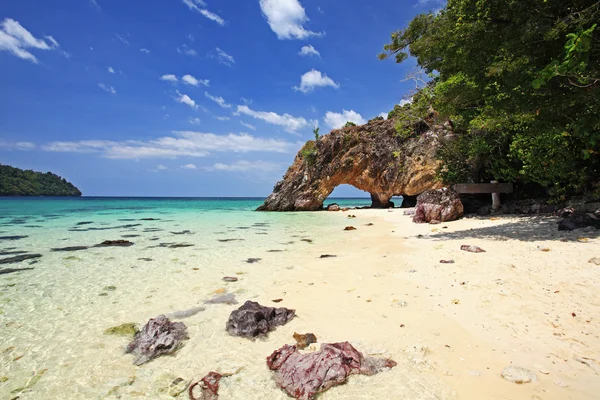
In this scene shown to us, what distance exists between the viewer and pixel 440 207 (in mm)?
15844

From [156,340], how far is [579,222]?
12086 millimetres

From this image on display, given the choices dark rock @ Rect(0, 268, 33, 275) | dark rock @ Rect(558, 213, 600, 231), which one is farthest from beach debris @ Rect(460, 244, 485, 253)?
dark rock @ Rect(0, 268, 33, 275)

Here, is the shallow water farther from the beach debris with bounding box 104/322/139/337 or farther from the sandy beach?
the sandy beach

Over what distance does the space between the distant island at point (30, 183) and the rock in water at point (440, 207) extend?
5619 inches

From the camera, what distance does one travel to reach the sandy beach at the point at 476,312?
2812mm

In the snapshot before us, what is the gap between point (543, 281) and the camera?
5.13m

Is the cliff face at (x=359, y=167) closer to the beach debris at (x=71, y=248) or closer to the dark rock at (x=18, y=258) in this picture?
the beach debris at (x=71, y=248)

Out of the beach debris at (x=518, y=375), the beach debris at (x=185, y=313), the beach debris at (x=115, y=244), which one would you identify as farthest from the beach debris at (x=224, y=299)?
the beach debris at (x=115, y=244)

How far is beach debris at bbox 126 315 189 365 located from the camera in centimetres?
357


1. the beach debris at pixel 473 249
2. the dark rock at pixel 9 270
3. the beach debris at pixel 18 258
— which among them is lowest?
the dark rock at pixel 9 270

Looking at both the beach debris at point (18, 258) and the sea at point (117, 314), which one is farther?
the beach debris at point (18, 258)

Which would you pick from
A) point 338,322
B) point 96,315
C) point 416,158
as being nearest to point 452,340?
point 338,322

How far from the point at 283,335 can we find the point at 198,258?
5926 mm

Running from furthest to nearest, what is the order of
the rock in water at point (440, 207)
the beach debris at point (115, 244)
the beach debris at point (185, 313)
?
1. the rock in water at point (440, 207)
2. the beach debris at point (115, 244)
3. the beach debris at point (185, 313)
